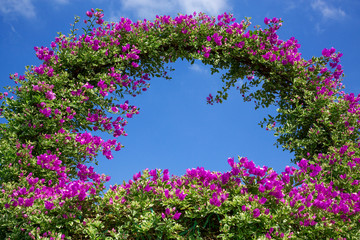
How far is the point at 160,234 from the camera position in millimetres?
3150

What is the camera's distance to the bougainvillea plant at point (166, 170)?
3.30 metres

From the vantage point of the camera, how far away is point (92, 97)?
21.2 ft

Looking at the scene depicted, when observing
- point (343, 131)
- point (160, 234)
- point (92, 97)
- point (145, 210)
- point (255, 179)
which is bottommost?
point (160, 234)

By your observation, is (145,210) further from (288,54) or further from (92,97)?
(288,54)

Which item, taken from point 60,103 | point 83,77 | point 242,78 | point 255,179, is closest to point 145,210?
point 255,179

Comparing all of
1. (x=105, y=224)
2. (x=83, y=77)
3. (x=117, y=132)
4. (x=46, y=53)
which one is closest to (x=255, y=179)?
(x=105, y=224)

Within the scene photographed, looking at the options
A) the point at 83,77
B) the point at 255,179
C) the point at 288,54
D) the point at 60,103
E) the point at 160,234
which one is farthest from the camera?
the point at 288,54

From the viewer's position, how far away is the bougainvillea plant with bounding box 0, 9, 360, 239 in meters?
3.30

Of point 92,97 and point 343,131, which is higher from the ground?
point 92,97

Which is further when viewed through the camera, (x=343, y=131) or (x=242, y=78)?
(x=242, y=78)

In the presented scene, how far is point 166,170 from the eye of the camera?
12.1 feet

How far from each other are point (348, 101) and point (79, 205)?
5.95m

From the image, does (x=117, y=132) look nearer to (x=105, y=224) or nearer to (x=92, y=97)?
(x=92, y=97)

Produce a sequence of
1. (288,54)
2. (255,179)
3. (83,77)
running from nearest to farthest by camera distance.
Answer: (255,179) < (83,77) < (288,54)
